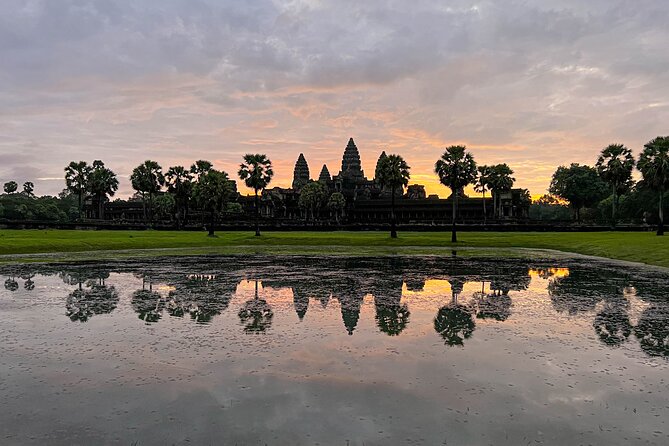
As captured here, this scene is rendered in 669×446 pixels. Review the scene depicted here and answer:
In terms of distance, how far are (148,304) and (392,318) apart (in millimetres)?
7886

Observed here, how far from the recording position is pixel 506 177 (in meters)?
101

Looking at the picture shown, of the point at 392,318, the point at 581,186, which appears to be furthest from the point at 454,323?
the point at 581,186

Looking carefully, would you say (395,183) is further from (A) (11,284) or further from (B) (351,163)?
(B) (351,163)

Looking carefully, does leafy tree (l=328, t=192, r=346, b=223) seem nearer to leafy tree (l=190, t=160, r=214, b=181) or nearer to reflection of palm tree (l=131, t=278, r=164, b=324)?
leafy tree (l=190, t=160, r=214, b=181)

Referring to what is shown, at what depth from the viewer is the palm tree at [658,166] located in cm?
5834

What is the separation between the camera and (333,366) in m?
9.72

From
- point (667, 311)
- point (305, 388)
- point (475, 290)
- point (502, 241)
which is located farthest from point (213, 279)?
point (502, 241)

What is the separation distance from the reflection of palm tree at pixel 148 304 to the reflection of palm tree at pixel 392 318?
6156 millimetres

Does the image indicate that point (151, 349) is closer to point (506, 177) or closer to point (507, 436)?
point (507, 436)

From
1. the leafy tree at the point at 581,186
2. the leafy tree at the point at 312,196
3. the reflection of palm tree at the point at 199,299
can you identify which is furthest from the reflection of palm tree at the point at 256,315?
the leafy tree at the point at 581,186

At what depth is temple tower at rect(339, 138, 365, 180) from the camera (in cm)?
19038

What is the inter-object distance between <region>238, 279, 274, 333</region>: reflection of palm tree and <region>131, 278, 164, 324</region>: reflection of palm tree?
240 cm

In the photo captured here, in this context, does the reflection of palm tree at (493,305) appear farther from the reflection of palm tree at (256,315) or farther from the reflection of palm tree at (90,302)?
the reflection of palm tree at (90,302)

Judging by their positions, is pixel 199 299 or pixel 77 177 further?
pixel 77 177
